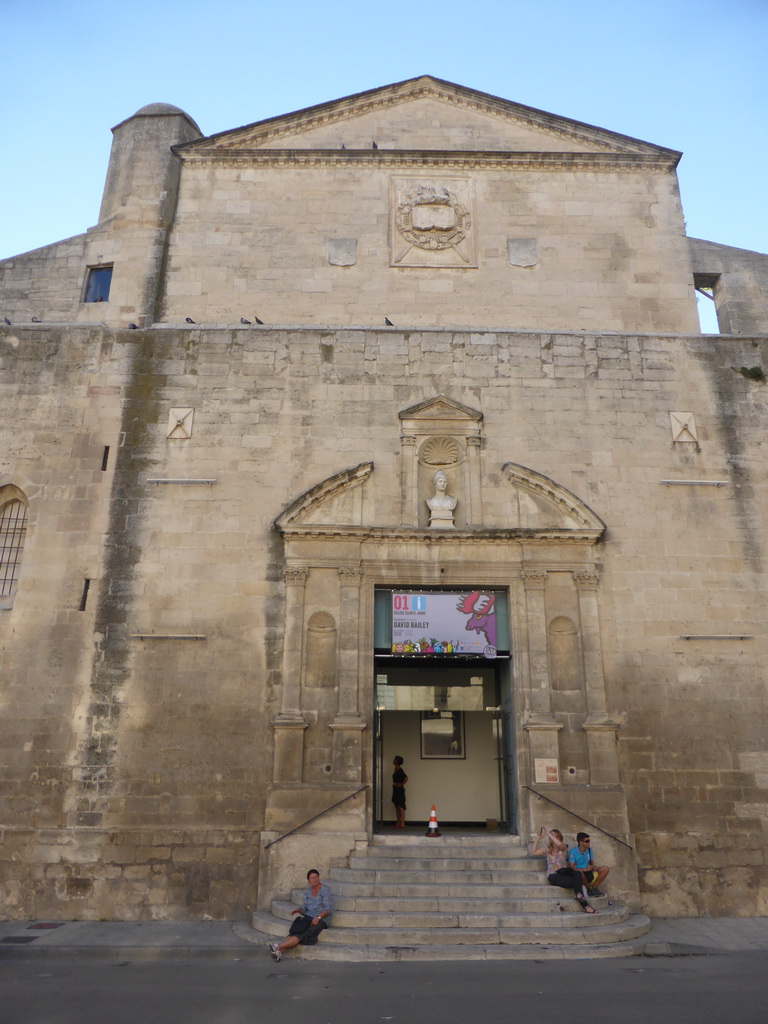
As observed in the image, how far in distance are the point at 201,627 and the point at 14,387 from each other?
19.2 ft

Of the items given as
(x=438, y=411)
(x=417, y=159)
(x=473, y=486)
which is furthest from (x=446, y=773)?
(x=417, y=159)

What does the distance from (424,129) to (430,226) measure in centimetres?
251

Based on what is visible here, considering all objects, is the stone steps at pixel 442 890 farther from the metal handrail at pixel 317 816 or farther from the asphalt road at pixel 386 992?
the asphalt road at pixel 386 992

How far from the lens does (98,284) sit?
15.6m

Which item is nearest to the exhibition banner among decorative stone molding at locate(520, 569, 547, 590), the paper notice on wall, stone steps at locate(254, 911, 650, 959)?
decorative stone molding at locate(520, 569, 547, 590)

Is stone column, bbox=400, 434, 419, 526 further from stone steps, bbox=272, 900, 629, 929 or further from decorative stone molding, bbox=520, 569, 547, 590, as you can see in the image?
stone steps, bbox=272, 900, 629, 929

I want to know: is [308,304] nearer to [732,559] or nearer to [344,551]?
[344,551]

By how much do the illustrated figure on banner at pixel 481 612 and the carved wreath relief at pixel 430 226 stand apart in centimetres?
670

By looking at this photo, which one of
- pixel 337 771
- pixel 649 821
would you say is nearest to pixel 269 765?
pixel 337 771

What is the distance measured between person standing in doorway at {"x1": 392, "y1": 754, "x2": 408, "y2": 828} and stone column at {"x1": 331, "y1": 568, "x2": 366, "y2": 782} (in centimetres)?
331

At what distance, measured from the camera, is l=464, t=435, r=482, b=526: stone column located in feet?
44.5

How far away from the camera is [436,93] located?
16609mm

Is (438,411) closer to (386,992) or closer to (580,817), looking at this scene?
(580,817)

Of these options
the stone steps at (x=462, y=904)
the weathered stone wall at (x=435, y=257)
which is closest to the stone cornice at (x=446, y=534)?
the weathered stone wall at (x=435, y=257)
